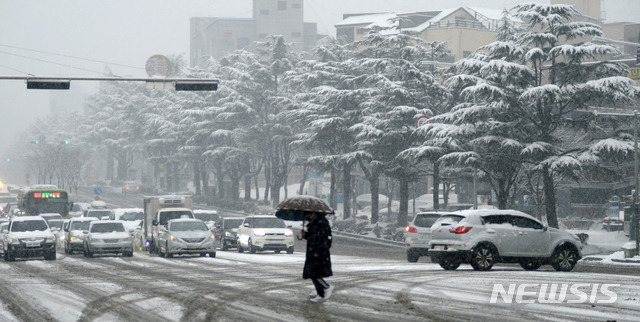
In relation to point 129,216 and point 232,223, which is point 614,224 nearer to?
point 232,223

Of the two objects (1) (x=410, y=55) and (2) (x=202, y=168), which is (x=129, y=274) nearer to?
(1) (x=410, y=55)

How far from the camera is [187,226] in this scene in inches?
1304

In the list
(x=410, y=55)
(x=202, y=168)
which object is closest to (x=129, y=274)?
(x=410, y=55)

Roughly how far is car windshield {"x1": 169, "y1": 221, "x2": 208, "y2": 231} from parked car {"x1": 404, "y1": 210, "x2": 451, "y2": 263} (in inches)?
322

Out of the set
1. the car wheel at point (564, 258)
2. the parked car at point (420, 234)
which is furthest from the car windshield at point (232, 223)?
the car wheel at point (564, 258)

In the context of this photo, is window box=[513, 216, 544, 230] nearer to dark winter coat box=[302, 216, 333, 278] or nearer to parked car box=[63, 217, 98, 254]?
dark winter coat box=[302, 216, 333, 278]

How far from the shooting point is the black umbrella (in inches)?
582

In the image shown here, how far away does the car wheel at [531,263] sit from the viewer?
2287cm

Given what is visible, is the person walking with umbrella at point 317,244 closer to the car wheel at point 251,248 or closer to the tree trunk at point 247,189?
the car wheel at point 251,248

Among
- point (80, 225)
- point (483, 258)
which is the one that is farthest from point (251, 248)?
point (483, 258)

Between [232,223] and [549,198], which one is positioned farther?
[232,223]

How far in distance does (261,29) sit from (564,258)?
147m

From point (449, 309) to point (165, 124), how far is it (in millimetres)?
73278

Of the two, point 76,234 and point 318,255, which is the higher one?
point 318,255
